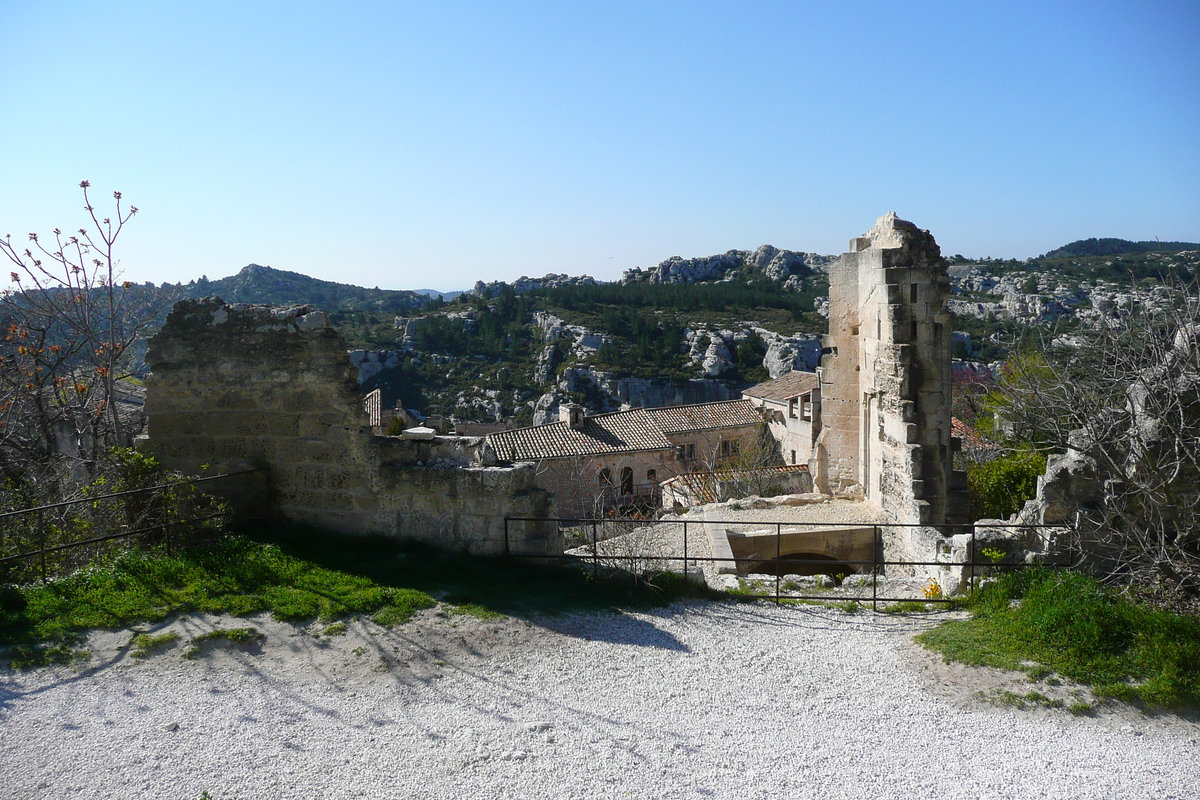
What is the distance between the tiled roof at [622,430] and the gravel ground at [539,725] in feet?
82.1

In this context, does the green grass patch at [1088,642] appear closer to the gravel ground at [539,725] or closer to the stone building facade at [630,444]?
the gravel ground at [539,725]

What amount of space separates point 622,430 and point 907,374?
2504 cm

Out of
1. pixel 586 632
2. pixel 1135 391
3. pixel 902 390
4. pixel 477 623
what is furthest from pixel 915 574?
pixel 477 623

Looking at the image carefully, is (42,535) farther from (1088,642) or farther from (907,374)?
(907,374)

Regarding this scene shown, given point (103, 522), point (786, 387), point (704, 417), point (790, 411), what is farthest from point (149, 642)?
point (786, 387)

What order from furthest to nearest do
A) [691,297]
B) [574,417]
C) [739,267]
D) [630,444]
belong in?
[739,267] → [691,297] → [574,417] → [630,444]

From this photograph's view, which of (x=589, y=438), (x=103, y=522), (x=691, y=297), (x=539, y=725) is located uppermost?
(x=691, y=297)

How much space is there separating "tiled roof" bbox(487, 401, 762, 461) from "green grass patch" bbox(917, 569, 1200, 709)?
25262mm

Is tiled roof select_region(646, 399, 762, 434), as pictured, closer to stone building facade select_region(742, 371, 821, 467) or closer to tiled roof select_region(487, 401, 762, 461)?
tiled roof select_region(487, 401, 762, 461)

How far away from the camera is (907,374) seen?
12016 millimetres

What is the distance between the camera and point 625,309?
262 feet

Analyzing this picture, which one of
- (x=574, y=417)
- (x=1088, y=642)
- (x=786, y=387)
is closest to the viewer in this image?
(x=1088, y=642)

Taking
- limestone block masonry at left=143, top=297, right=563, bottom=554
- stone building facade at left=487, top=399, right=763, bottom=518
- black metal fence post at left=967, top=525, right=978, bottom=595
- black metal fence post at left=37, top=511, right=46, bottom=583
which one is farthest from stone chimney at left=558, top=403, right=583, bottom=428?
black metal fence post at left=37, top=511, right=46, bottom=583

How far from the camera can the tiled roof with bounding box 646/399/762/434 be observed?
37594 millimetres
